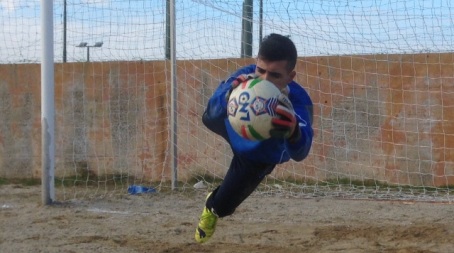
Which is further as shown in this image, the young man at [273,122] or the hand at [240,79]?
the hand at [240,79]

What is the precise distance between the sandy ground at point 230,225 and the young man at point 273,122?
132 centimetres

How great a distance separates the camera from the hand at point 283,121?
4016 millimetres

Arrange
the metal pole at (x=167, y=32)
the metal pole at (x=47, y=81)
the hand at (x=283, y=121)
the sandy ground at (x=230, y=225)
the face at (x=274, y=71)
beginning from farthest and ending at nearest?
the metal pole at (x=167, y=32)
the metal pole at (x=47, y=81)
the sandy ground at (x=230, y=225)
the face at (x=274, y=71)
the hand at (x=283, y=121)

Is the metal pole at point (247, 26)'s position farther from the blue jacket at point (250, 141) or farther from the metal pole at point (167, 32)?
the blue jacket at point (250, 141)

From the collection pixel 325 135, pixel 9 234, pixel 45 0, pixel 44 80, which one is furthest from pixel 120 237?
pixel 325 135

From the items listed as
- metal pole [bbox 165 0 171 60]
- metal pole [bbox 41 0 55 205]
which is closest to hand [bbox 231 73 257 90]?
metal pole [bbox 41 0 55 205]

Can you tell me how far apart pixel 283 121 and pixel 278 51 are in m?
0.70

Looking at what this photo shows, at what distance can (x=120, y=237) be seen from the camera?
698cm

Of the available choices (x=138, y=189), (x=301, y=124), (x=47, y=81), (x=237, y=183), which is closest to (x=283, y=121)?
(x=301, y=124)

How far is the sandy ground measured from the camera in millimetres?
6559

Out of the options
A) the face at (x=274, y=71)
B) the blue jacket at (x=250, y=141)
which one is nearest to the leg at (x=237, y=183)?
the blue jacket at (x=250, y=141)

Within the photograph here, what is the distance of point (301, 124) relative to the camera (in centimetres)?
436

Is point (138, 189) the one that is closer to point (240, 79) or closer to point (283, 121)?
point (240, 79)

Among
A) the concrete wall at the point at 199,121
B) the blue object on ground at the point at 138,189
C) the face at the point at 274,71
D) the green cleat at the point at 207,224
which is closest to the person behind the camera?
the face at the point at 274,71
